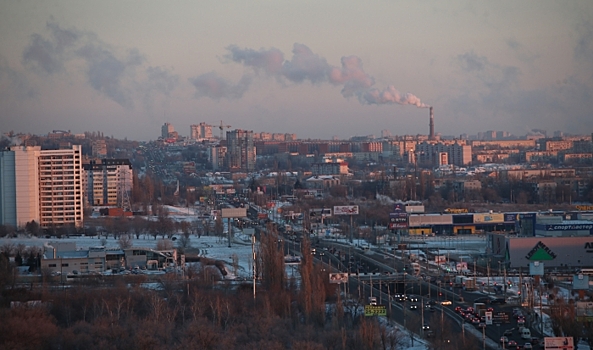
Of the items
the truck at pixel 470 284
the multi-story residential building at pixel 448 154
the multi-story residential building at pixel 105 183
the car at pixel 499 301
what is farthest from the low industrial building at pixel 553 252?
the multi-story residential building at pixel 448 154

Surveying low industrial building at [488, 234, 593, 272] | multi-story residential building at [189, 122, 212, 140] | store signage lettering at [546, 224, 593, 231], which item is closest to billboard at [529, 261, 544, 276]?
low industrial building at [488, 234, 593, 272]

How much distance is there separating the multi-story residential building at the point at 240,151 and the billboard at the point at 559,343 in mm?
34807

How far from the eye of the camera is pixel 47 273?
10.9 m

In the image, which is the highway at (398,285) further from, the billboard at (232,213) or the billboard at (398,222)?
the billboard at (398,222)

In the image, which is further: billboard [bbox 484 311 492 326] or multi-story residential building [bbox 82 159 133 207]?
multi-story residential building [bbox 82 159 133 207]

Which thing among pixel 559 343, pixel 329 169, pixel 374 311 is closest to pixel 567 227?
pixel 374 311

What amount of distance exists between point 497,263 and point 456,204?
32.6 feet

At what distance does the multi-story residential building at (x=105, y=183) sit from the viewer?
2398 cm

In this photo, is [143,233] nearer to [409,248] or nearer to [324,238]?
[324,238]

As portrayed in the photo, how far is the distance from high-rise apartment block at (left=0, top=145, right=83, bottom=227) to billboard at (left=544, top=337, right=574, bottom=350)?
12.4 m

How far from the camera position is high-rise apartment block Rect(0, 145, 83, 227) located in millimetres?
17594

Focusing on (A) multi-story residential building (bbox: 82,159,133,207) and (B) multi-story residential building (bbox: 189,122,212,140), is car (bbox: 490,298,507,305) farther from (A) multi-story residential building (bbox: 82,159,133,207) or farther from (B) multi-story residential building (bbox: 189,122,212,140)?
(B) multi-story residential building (bbox: 189,122,212,140)

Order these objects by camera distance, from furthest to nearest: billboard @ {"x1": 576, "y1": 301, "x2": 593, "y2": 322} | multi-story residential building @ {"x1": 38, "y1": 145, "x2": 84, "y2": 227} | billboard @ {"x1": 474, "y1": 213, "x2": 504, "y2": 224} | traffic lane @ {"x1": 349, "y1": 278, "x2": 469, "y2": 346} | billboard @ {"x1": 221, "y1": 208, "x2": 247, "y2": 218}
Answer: multi-story residential building @ {"x1": 38, "y1": 145, "x2": 84, "y2": 227}
billboard @ {"x1": 474, "y1": 213, "x2": 504, "y2": 224}
billboard @ {"x1": 221, "y1": 208, "x2": 247, "y2": 218}
traffic lane @ {"x1": 349, "y1": 278, "x2": 469, "y2": 346}
billboard @ {"x1": 576, "y1": 301, "x2": 593, "y2": 322}

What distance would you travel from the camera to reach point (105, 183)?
79.8ft
